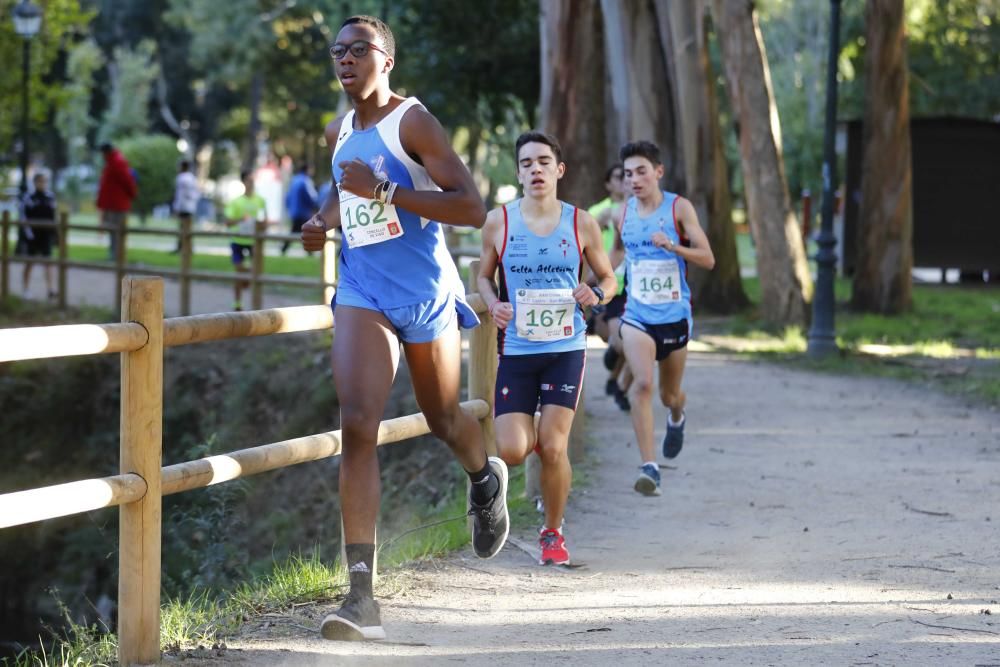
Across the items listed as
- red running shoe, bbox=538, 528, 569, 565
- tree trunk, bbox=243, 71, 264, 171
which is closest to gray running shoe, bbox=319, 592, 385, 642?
red running shoe, bbox=538, 528, 569, 565

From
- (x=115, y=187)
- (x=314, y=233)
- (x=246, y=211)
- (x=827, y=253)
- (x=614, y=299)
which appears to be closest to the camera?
(x=314, y=233)

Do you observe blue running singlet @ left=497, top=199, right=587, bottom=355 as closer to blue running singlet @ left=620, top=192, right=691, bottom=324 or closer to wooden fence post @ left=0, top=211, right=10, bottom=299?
blue running singlet @ left=620, top=192, right=691, bottom=324

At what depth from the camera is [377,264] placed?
560 centimetres

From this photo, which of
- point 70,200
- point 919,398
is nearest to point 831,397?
point 919,398

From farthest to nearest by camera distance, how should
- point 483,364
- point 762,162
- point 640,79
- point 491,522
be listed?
point 640,79
point 762,162
point 483,364
point 491,522

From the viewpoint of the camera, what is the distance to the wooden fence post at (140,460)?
16.9ft

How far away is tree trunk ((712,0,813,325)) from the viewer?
19.2 m

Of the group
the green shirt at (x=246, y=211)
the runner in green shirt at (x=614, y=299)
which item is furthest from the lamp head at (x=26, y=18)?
the runner in green shirt at (x=614, y=299)

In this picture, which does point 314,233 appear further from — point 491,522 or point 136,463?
point 491,522

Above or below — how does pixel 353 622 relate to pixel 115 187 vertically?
below

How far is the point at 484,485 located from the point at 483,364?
58.1 inches

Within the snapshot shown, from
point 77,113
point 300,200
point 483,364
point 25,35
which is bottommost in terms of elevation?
point 483,364

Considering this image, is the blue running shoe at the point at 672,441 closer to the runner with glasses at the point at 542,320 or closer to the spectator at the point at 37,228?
the runner with glasses at the point at 542,320

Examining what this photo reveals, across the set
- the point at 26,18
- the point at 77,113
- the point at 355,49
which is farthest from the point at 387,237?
the point at 77,113
